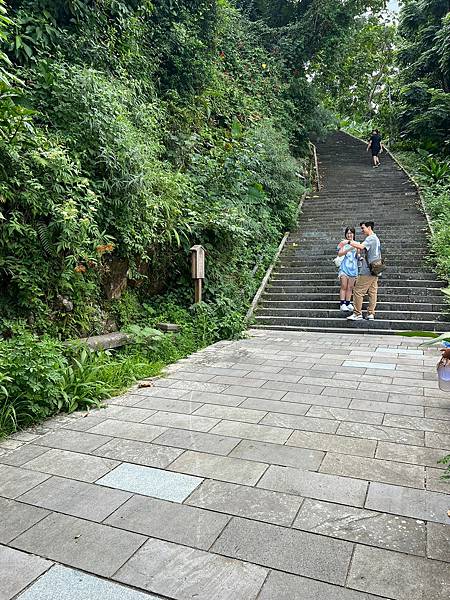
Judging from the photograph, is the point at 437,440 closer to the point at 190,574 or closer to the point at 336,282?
the point at 190,574

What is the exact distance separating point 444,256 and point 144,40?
27.0 feet

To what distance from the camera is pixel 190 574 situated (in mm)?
1873

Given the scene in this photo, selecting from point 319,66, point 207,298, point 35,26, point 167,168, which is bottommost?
point 207,298

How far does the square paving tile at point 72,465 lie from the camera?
2791 mm

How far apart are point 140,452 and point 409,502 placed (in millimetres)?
1755

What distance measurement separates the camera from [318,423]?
12.1ft

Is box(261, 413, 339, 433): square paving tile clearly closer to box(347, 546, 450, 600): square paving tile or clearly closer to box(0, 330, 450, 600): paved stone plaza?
box(0, 330, 450, 600): paved stone plaza

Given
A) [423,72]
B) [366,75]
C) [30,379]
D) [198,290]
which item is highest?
[366,75]

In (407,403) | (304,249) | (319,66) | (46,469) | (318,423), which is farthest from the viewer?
(319,66)

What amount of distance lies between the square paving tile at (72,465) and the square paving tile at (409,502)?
5.40 ft

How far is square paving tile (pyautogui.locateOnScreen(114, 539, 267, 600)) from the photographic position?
1.77 metres

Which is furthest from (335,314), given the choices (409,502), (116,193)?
(409,502)

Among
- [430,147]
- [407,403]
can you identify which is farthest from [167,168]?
[430,147]

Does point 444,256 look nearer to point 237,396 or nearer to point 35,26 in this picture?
point 237,396
